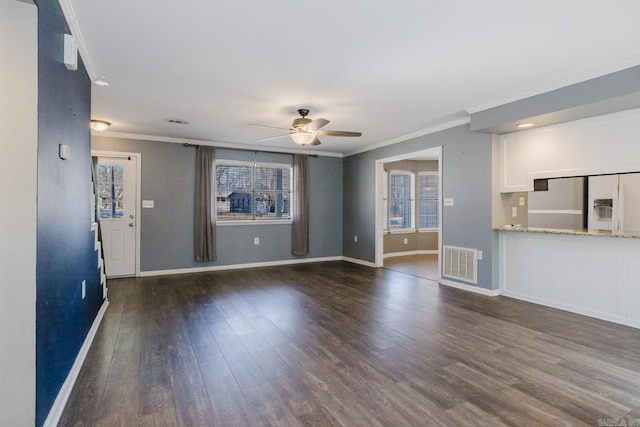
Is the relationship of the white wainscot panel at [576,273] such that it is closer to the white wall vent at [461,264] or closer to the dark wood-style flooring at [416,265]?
the white wall vent at [461,264]

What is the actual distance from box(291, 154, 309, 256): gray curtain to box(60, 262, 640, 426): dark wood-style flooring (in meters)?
2.79

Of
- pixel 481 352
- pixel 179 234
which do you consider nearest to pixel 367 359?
pixel 481 352

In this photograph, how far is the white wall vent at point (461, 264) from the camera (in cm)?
479

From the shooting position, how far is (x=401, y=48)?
2.70m

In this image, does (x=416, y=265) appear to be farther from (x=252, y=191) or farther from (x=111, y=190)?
(x=111, y=190)

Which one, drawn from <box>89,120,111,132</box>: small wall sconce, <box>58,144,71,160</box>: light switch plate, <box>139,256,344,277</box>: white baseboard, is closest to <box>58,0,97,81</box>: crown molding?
<box>58,144,71,160</box>: light switch plate

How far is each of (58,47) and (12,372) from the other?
188 centimetres

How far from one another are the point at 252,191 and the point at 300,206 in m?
1.09

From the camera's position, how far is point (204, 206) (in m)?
6.23

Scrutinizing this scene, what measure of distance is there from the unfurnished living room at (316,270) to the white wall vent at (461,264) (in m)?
0.03

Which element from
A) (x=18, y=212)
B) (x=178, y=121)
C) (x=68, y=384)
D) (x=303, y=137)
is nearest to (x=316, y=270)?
(x=303, y=137)

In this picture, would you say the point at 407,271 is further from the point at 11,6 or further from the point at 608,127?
the point at 11,6

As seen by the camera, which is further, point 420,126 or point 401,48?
point 420,126

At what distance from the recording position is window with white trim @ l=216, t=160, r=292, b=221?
6.62 m
